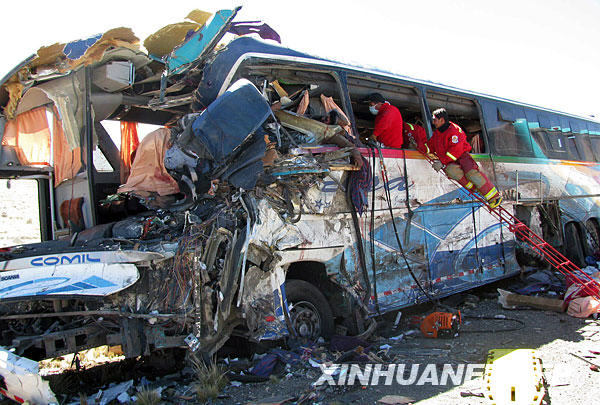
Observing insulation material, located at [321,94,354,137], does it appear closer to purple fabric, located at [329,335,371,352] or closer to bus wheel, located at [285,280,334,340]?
bus wheel, located at [285,280,334,340]

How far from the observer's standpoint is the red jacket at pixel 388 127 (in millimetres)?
6602

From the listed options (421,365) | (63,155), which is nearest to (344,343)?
(421,365)

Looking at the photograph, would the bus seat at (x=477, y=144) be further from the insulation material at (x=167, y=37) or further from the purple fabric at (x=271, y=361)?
the purple fabric at (x=271, y=361)

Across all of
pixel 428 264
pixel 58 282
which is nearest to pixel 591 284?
pixel 428 264

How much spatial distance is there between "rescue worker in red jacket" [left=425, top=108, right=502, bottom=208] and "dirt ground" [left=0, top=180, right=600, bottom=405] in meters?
1.93

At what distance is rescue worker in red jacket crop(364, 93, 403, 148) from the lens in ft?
21.7

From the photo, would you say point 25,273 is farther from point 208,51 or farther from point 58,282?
point 208,51

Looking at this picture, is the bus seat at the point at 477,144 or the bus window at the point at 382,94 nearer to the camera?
the bus window at the point at 382,94

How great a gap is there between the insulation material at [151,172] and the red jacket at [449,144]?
148 inches

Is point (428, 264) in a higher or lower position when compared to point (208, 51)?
lower

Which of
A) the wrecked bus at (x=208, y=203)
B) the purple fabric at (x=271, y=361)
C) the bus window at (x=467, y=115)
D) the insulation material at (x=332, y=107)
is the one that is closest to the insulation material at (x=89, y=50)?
the wrecked bus at (x=208, y=203)

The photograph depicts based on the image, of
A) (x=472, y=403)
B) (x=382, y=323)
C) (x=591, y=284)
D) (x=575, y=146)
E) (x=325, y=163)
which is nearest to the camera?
(x=472, y=403)

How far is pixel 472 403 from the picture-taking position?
3.93 metres

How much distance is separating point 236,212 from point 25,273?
184cm
